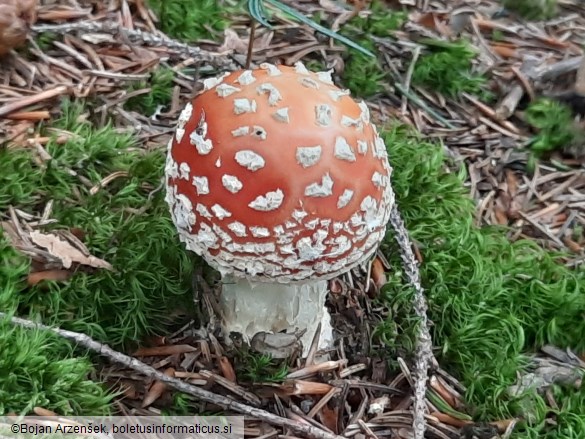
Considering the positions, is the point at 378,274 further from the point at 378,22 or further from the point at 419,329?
the point at 378,22

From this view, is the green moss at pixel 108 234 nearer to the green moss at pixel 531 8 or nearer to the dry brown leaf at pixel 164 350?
the dry brown leaf at pixel 164 350

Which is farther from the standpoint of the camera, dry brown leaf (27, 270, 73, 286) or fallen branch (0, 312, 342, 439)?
dry brown leaf (27, 270, 73, 286)

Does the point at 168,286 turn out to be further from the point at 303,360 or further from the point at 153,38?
the point at 153,38

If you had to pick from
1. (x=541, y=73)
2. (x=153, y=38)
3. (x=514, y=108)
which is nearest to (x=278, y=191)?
(x=153, y=38)

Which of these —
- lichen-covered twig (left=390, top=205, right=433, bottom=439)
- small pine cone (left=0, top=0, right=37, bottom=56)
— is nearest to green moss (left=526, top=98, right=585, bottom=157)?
lichen-covered twig (left=390, top=205, right=433, bottom=439)

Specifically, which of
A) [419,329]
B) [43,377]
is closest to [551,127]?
[419,329]

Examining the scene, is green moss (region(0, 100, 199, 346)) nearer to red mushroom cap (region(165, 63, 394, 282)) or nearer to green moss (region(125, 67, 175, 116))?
green moss (region(125, 67, 175, 116))
